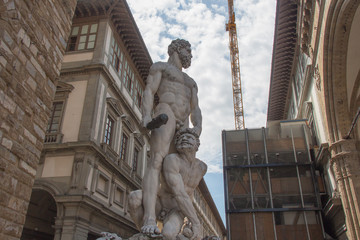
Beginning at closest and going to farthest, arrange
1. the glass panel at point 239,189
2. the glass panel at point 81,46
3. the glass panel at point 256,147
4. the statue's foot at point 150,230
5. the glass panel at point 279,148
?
the statue's foot at point 150,230
the glass panel at point 239,189
the glass panel at point 279,148
the glass panel at point 256,147
the glass panel at point 81,46

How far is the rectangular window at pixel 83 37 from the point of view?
19.5m

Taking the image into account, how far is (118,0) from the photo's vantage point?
64.2 ft

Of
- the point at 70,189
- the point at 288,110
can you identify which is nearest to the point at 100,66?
the point at 70,189

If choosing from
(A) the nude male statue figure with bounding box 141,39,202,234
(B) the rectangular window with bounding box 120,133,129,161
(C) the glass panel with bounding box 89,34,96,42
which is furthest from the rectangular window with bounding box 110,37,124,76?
(A) the nude male statue figure with bounding box 141,39,202,234

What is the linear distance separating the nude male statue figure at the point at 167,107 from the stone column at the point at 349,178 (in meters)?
9.28

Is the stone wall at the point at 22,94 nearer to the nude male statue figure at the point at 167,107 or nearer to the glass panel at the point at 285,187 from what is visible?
the nude male statue figure at the point at 167,107

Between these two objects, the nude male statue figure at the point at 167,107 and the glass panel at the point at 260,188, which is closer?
the nude male statue figure at the point at 167,107

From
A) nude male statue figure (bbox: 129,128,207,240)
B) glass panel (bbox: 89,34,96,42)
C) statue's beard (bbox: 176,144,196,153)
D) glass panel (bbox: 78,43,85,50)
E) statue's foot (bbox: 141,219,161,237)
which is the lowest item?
statue's foot (bbox: 141,219,161,237)

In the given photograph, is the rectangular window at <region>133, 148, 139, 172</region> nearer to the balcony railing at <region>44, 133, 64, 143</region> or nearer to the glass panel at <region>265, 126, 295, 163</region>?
the balcony railing at <region>44, 133, 64, 143</region>

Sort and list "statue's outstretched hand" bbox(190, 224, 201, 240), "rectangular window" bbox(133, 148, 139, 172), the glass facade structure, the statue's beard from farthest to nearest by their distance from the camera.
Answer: "rectangular window" bbox(133, 148, 139, 172) < the glass facade structure < the statue's beard < "statue's outstretched hand" bbox(190, 224, 201, 240)

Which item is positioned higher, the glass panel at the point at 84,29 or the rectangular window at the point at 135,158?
the glass panel at the point at 84,29

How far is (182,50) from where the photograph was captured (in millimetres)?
5129

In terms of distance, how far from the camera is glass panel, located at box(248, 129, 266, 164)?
18219mm

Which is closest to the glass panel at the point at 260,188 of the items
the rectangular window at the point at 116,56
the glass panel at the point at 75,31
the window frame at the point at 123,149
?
the window frame at the point at 123,149
